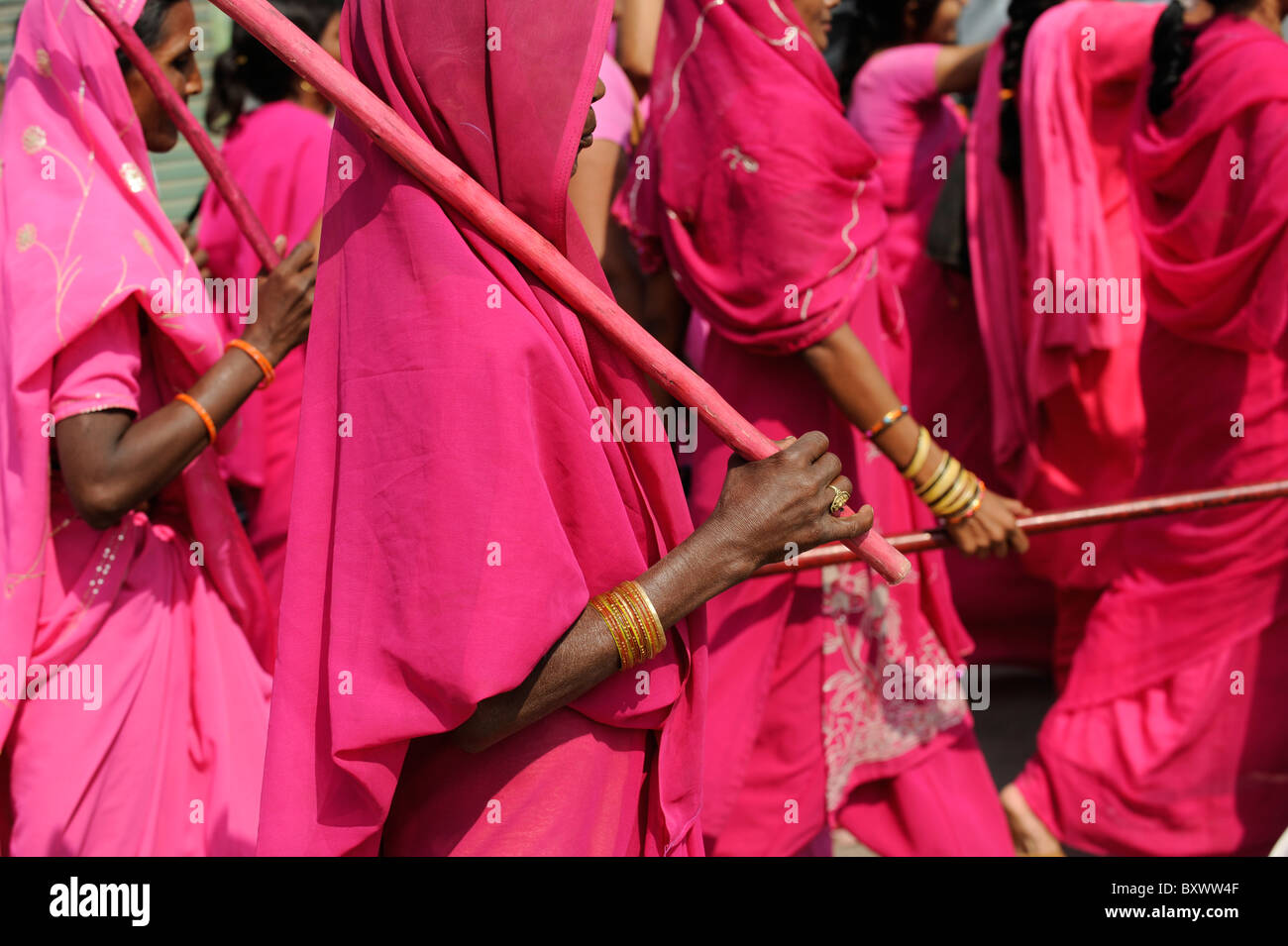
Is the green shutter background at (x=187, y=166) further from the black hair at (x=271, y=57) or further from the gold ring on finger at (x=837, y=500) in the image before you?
the gold ring on finger at (x=837, y=500)

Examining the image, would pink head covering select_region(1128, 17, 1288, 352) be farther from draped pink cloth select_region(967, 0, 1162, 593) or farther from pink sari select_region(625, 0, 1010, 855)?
pink sari select_region(625, 0, 1010, 855)

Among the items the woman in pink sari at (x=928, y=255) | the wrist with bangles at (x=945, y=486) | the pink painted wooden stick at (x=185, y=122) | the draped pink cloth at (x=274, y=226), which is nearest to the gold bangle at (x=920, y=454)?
the wrist with bangles at (x=945, y=486)

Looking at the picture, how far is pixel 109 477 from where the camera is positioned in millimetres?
2227

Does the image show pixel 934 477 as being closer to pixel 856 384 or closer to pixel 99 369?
pixel 856 384

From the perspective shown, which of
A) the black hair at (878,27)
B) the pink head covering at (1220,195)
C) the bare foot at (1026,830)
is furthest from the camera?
the black hair at (878,27)

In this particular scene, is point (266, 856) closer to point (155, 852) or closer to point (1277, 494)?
point (155, 852)

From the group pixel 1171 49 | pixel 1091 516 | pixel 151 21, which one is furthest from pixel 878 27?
pixel 151 21

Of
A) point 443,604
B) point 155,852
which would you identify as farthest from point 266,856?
point 155,852

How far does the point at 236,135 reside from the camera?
4.25 metres

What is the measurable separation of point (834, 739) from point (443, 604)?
171 centimetres

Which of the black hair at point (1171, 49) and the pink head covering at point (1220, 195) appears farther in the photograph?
the black hair at point (1171, 49)

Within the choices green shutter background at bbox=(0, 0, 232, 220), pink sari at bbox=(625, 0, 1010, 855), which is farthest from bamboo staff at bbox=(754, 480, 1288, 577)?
green shutter background at bbox=(0, 0, 232, 220)

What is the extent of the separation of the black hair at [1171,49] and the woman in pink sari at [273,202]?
2262 mm

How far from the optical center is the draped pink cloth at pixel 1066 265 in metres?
3.81
